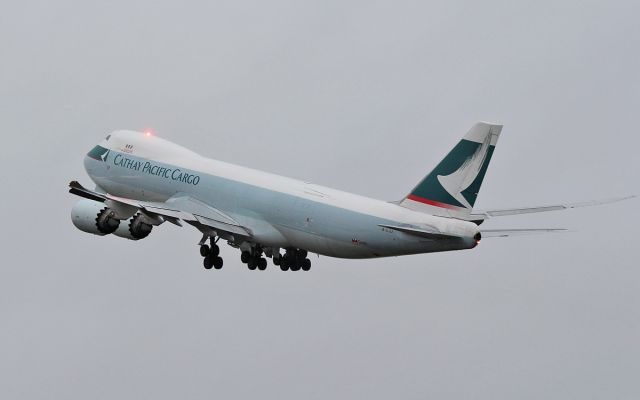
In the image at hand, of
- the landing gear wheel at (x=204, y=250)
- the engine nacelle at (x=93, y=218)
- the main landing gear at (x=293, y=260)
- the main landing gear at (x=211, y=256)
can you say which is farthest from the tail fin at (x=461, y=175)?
the engine nacelle at (x=93, y=218)

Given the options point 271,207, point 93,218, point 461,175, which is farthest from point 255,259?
point 461,175

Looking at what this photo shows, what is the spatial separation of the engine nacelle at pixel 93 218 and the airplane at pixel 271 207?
0.05 metres

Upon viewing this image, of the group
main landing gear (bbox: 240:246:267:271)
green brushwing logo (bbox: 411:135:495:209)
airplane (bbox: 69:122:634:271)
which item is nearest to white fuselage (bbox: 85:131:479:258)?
airplane (bbox: 69:122:634:271)

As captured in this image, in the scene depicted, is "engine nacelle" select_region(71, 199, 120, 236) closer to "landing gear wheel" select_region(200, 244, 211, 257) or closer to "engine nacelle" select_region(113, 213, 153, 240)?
"engine nacelle" select_region(113, 213, 153, 240)

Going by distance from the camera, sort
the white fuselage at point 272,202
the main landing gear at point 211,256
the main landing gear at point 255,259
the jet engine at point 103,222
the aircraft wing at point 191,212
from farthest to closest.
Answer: the jet engine at point 103,222
the main landing gear at point 211,256
the main landing gear at point 255,259
the aircraft wing at point 191,212
the white fuselage at point 272,202

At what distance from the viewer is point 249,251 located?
80.3 metres

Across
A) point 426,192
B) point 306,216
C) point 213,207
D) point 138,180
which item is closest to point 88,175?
point 138,180

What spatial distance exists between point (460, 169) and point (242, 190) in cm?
1366

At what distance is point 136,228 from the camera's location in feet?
266

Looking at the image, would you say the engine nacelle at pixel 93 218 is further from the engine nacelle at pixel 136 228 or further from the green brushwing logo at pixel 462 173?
the green brushwing logo at pixel 462 173

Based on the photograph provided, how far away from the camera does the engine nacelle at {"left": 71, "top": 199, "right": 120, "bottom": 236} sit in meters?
83.2

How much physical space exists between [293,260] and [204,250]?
449 centimetres

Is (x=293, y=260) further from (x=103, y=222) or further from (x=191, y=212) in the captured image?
(x=103, y=222)

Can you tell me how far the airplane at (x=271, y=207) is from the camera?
7038 centimetres
